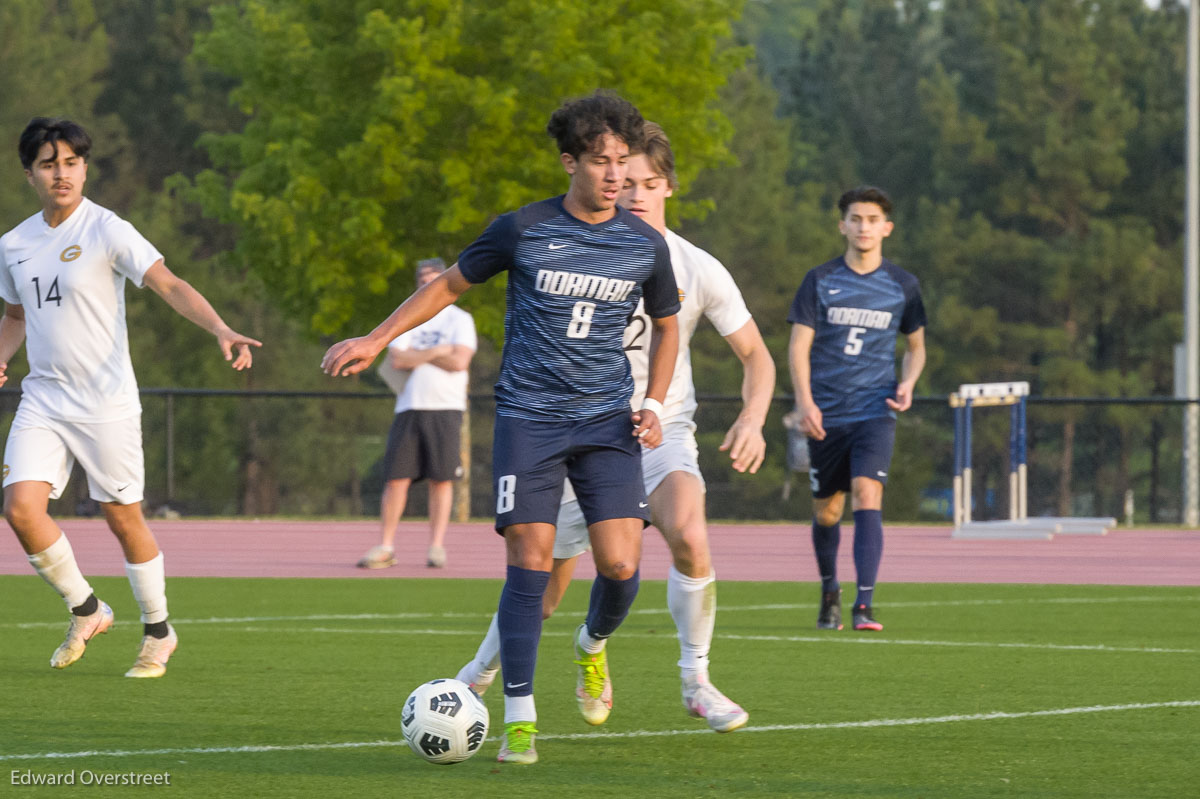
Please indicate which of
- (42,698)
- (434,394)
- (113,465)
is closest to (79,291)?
(113,465)

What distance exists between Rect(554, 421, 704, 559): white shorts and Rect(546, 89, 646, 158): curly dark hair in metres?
1.28

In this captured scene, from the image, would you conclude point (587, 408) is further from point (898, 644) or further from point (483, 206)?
point (483, 206)

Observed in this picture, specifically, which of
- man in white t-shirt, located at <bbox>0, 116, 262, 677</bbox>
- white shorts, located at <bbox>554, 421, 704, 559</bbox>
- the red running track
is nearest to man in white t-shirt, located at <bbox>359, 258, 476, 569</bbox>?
the red running track

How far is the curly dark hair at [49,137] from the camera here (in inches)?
309

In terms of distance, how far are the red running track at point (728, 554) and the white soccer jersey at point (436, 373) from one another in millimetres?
1283

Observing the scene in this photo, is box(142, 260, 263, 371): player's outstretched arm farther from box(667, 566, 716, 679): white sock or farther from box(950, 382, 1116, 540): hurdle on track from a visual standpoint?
box(950, 382, 1116, 540): hurdle on track

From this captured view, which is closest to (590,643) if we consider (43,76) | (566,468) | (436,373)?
(566,468)

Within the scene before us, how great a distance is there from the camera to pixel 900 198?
5428cm

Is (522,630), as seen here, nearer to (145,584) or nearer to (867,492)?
(145,584)

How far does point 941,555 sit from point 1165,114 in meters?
33.6

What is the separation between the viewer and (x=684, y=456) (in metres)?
7.16

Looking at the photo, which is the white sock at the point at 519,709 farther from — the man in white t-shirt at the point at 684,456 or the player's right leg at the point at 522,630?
the man in white t-shirt at the point at 684,456

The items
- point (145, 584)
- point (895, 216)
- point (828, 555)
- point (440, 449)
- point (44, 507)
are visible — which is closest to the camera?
point (44, 507)

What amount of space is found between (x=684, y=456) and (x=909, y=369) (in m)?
4.16
